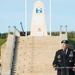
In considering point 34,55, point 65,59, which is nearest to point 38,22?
point 34,55

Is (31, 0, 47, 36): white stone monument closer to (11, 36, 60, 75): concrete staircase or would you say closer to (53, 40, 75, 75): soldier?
(11, 36, 60, 75): concrete staircase

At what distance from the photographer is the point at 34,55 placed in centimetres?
2541

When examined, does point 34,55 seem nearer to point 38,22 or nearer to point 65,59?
point 38,22

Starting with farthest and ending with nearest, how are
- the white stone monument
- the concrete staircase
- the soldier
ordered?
the white stone monument, the concrete staircase, the soldier

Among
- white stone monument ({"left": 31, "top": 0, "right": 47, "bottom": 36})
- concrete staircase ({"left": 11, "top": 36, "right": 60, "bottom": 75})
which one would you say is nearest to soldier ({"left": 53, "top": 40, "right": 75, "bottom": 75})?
concrete staircase ({"left": 11, "top": 36, "right": 60, "bottom": 75})

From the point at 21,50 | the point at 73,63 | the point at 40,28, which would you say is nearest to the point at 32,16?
the point at 40,28

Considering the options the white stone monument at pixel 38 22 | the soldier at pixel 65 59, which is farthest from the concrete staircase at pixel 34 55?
the soldier at pixel 65 59

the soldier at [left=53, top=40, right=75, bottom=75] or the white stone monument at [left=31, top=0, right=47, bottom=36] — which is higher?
the white stone monument at [left=31, top=0, right=47, bottom=36]

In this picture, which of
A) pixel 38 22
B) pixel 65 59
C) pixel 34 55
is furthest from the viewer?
pixel 38 22

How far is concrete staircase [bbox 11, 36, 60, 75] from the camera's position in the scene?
74.3ft

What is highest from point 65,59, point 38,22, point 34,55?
point 38,22

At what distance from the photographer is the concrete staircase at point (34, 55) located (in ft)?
74.3

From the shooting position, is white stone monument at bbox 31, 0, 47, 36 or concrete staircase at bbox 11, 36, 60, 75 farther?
white stone monument at bbox 31, 0, 47, 36

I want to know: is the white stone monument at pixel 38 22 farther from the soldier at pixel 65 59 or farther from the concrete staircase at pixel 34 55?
the soldier at pixel 65 59
